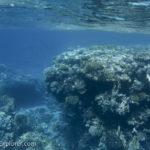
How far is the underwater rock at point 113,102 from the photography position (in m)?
10.6

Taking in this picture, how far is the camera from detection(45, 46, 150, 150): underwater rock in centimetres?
1060

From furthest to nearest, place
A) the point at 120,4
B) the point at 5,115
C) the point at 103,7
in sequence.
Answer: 1. the point at 103,7
2. the point at 120,4
3. the point at 5,115

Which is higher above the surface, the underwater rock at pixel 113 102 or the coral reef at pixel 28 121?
the underwater rock at pixel 113 102

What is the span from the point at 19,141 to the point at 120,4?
12.7 m

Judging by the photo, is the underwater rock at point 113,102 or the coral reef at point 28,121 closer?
the underwater rock at point 113,102

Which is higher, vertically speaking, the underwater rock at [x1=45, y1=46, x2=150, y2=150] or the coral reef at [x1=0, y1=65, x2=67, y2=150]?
the underwater rock at [x1=45, y1=46, x2=150, y2=150]

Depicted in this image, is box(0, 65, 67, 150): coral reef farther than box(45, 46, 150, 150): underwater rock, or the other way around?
box(0, 65, 67, 150): coral reef

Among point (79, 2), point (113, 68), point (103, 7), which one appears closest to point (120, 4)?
point (103, 7)

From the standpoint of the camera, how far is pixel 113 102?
10.3 metres

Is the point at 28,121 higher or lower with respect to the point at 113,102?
lower

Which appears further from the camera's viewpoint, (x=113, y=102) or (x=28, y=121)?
(x=28, y=121)

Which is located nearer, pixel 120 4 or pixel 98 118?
pixel 98 118

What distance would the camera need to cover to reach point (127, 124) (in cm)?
1079

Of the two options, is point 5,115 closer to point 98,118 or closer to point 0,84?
point 98,118
